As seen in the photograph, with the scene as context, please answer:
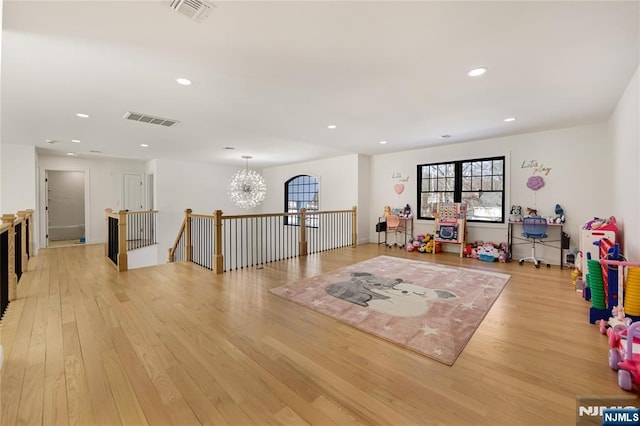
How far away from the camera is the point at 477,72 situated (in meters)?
2.76

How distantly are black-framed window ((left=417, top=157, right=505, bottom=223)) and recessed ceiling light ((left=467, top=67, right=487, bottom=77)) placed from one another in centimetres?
353

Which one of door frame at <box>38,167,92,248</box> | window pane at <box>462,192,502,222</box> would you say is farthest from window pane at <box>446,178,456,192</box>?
door frame at <box>38,167,92,248</box>

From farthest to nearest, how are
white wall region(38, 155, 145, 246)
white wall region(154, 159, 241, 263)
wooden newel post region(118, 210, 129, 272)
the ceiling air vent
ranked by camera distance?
white wall region(154, 159, 241, 263)
white wall region(38, 155, 145, 246)
wooden newel post region(118, 210, 129, 272)
the ceiling air vent

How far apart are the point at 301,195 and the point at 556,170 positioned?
21.6ft

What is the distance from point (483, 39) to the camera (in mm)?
2207

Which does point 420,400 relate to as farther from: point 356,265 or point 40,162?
point 40,162

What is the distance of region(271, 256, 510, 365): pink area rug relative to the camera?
2446mm

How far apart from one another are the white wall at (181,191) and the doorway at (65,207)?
2.92m

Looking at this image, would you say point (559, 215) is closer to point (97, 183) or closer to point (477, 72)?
point (477, 72)

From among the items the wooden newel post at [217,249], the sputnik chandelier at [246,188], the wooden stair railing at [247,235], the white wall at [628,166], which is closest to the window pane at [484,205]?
the white wall at [628,166]

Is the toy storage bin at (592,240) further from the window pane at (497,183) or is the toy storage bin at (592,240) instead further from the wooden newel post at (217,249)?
the wooden newel post at (217,249)

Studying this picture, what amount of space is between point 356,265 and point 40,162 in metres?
8.81

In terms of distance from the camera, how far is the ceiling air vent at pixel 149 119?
404 centimetres

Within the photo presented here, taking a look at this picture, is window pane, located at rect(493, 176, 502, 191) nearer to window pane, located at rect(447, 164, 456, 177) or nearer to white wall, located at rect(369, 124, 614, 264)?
white wall, located at rect(369, 124, 614, 264)
